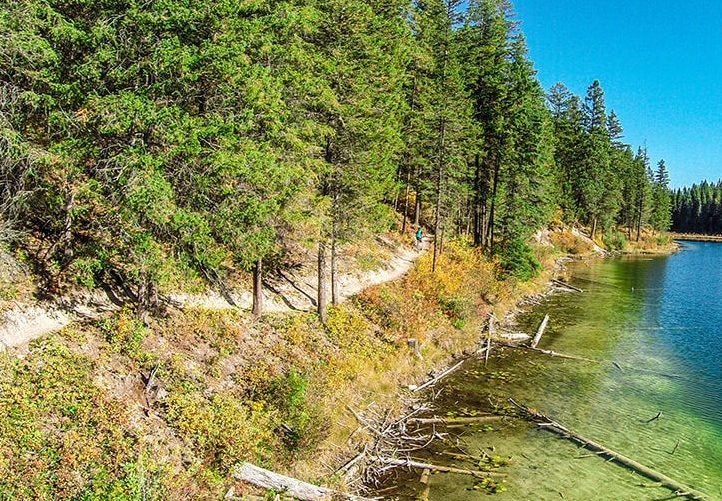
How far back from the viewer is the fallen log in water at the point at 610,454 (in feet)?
46.4

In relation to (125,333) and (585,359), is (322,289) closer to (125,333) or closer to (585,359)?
(125,333)

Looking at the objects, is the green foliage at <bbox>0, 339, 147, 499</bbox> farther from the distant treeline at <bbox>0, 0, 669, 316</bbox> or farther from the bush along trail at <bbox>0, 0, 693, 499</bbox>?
the distant treeline at <bbox>0, 0, 669, 316</bbox>

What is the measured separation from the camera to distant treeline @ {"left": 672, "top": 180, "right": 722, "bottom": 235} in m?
148

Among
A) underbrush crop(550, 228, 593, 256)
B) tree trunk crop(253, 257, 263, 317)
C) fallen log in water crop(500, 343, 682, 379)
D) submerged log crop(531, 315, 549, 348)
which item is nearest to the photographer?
tree trunk crop(253, 257, 263, 317)

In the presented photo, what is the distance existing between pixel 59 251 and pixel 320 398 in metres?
9.11

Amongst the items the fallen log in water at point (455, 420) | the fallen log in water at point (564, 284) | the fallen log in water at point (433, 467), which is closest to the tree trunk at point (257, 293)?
the fallen log in water at point (455, 420)

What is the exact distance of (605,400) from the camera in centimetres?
2058

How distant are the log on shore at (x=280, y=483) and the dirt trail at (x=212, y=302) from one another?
6.34 meters

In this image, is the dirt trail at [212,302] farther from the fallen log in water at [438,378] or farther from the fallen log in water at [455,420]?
the fallen log in water at [455,420]

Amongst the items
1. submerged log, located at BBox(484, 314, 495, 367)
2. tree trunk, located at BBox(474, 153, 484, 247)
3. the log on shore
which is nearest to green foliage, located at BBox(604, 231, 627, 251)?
tree trunk, located at BBox(474, 153, 484, 247)

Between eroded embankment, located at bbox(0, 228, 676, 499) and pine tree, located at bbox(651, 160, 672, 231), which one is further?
pine tree, located at bbox(651, 160, 672, 231)

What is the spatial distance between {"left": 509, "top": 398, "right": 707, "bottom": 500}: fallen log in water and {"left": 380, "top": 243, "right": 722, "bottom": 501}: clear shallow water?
0.32 metres

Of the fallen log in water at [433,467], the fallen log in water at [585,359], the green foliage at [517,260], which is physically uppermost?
the green foliage at [517,260]

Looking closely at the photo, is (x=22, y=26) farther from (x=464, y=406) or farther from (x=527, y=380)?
(x=527, y=380)
